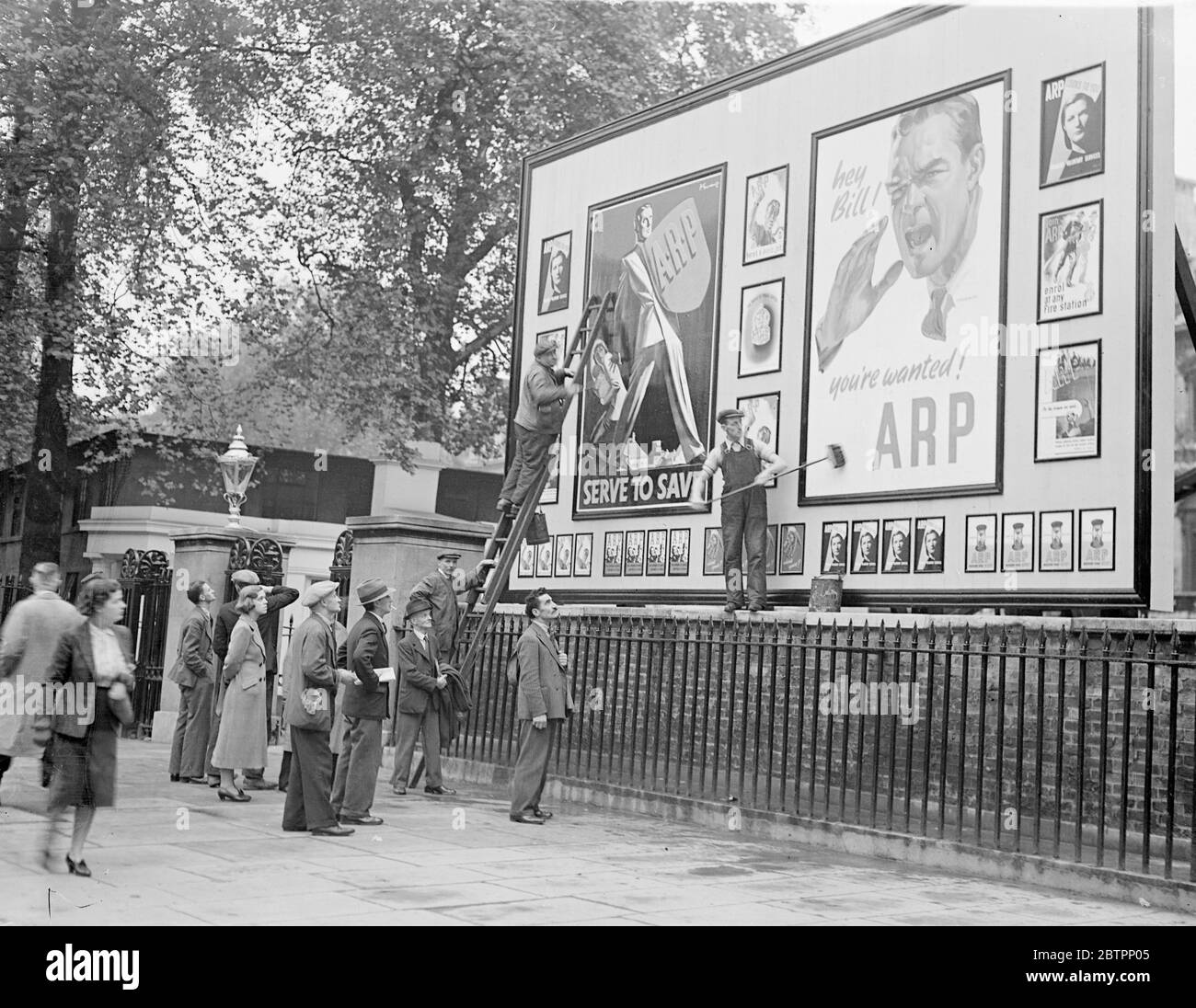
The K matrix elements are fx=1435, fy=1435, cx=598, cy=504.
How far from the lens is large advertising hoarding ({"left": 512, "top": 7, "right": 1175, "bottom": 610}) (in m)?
11.5

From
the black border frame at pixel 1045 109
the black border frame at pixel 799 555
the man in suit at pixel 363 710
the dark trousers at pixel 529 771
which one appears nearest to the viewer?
the man in suit at pixel 363 710

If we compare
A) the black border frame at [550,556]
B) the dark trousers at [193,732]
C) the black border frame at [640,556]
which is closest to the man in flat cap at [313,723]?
the dark trousers at [193,732]

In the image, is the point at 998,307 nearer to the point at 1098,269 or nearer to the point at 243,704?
the point at 1098,269

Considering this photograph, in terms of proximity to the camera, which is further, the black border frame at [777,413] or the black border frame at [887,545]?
the black border frame at [777,413]

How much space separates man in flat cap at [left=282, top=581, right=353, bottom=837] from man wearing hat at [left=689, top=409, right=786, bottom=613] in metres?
4.68

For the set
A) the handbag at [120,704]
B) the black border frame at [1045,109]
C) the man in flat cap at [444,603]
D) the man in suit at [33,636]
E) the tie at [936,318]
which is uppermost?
the black border frame at [1045,109]

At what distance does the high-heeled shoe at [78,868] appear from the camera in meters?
8.54

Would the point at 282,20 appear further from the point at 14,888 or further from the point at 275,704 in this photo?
the point at 14,888

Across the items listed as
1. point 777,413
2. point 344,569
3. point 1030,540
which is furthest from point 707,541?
point 344,569

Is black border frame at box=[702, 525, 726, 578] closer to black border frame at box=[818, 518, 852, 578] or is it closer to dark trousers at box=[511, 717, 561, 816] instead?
black border frame at box=[818, 518, 852, 578]

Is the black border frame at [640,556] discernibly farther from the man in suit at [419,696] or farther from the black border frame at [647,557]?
the man in suit at [419,696]

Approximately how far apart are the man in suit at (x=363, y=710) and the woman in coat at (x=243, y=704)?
1649 mm

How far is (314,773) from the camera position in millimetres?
10664

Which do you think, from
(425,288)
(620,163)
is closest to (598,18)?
(425,288)
